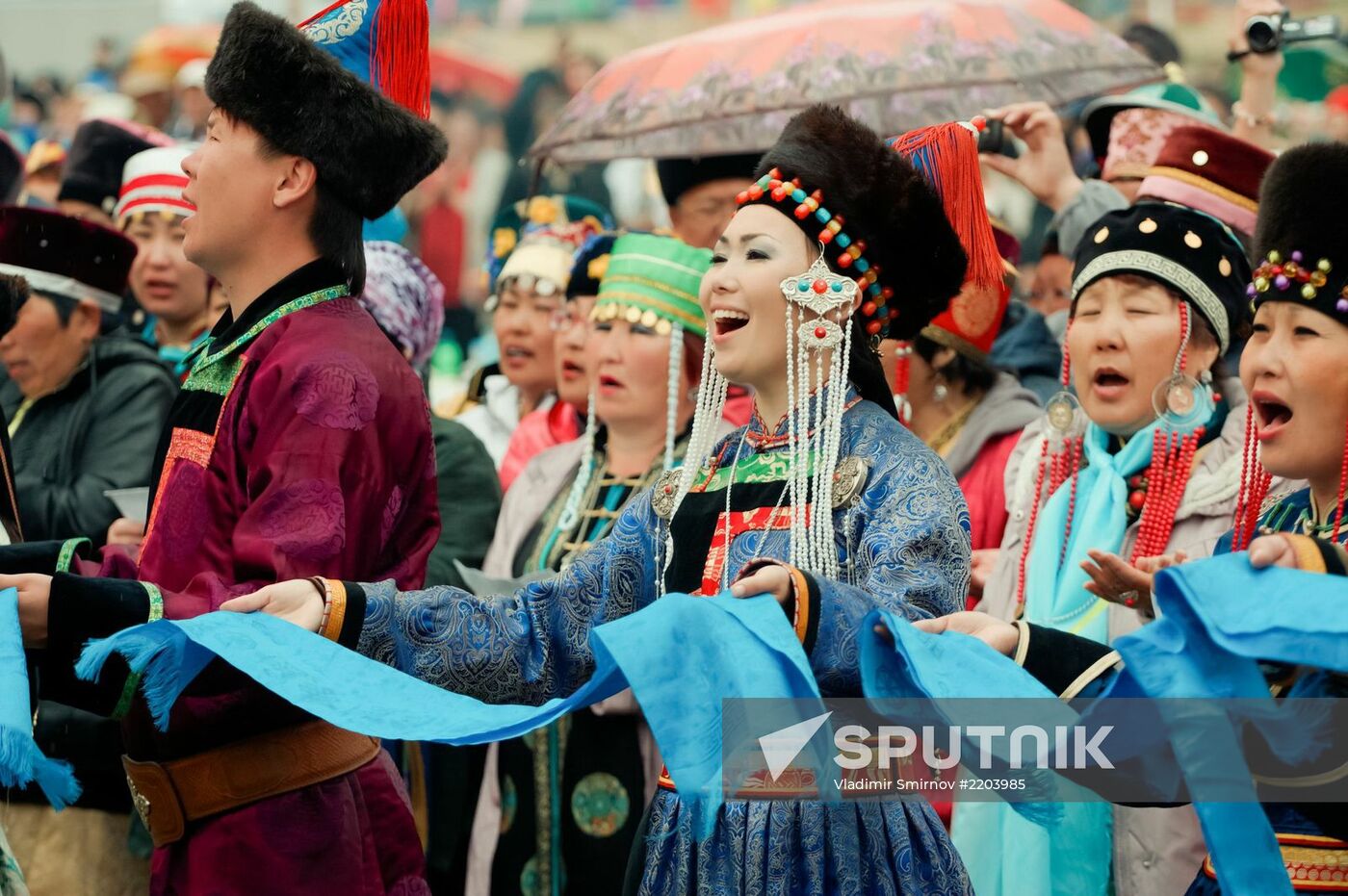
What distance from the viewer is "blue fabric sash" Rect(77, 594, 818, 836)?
9.41 feet

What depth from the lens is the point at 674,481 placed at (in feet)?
11.9

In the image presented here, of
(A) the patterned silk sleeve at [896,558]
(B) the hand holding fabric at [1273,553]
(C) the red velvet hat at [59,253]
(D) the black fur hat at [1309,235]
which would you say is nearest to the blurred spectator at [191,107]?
(C) the red velvet hat at [59,253]

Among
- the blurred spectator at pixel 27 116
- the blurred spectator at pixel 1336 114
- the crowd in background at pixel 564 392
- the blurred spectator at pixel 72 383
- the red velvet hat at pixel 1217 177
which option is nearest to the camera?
the crowd in background at pixel 564 392

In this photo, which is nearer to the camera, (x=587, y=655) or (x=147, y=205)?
(x=587, y=655)

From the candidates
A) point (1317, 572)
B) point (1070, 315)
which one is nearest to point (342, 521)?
point (1317, 572)

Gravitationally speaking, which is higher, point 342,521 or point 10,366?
point 342,521

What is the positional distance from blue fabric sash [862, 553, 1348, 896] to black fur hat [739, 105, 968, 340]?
88 centimetres

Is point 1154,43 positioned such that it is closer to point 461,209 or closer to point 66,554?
point 66,554

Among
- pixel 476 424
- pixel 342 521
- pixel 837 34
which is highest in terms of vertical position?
pixel 837 34

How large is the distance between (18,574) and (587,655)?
3.44 feet

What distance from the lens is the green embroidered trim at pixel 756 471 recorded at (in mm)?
3475

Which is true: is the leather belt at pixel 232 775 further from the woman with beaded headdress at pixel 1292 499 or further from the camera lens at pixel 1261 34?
the camera lens at pixel 1261 34

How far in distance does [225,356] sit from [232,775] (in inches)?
32.5

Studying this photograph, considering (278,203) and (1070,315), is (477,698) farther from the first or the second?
(1070,315)
